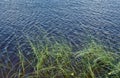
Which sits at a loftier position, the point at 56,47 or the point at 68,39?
the point at 56,47

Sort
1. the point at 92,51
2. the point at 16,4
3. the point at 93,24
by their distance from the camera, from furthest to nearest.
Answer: the point at 16,4 < the point at 93,24 < the point at 92,51

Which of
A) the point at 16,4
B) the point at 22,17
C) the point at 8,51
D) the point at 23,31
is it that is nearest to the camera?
the point at 8,51

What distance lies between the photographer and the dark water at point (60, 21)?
21188 millimetres

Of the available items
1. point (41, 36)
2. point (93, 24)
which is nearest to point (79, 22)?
point (93, 24)

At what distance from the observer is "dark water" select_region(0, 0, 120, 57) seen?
21.2 m

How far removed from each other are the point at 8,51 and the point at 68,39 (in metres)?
5.41

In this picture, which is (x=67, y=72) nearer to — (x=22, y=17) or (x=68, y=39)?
(x=68, y=39)

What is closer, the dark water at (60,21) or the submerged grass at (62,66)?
the submerged grass at (62,66)

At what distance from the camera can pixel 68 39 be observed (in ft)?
69.5

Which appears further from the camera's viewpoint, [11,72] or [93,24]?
[93,24]

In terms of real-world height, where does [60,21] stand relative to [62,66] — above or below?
below

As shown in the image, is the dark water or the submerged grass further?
the dark water

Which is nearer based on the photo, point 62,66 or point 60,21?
point 62,66

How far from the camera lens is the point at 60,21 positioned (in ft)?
84.1
